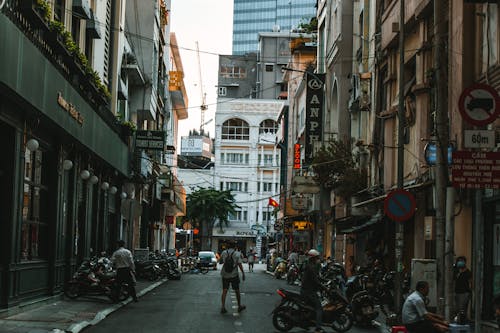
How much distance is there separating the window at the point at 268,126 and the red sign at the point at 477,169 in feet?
330

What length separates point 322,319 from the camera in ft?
60.0

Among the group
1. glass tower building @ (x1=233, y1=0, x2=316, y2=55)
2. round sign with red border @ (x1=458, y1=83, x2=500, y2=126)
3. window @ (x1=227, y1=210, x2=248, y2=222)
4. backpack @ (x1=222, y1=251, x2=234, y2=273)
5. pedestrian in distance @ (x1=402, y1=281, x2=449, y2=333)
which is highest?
Answer: glass tower building @ (x1=233, y1=0, x2=316, y2=55)

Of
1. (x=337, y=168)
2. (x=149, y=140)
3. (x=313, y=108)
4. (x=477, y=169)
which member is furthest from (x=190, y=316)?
(x=313, y=108)

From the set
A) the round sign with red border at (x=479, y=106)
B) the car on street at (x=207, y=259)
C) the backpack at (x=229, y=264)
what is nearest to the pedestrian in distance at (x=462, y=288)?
the backpack at (x=229, y=264)

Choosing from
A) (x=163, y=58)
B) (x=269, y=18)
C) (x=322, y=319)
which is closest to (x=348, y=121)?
(x=163, y=58)

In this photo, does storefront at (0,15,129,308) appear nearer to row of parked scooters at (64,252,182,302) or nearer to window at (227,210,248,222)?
row of parked scooters at (64,252,182,302)

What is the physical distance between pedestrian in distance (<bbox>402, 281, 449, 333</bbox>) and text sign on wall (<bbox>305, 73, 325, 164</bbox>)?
119 ft

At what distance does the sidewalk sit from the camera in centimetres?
1671

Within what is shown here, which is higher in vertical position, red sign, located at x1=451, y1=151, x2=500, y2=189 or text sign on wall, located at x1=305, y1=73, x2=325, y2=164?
text sign on wall, located at x1=305, y1=73, x2=325, y2=164

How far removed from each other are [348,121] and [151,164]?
1229 centimetres

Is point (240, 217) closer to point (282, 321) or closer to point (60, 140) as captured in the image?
point (60, 140)

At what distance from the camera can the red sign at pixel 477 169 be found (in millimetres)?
11273

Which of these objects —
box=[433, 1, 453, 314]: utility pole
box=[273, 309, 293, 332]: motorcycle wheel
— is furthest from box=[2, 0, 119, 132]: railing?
box=[433, 1, 453, 314]: utility pole

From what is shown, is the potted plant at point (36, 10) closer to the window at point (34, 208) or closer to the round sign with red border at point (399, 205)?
the window at point (34, 208)
